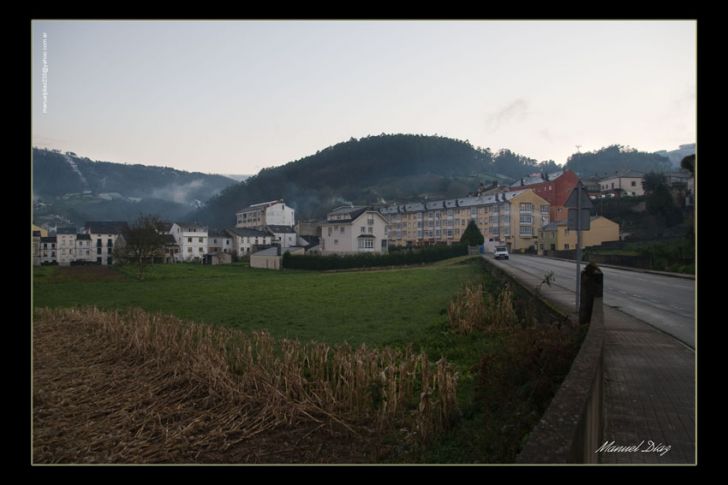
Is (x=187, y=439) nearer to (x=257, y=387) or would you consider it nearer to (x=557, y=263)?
(x=257, y=387)

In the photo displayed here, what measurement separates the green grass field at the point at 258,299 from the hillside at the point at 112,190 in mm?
1039

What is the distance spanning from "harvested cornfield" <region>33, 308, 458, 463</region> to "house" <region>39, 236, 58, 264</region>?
39.7 inches

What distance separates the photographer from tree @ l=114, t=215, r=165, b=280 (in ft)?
28.0

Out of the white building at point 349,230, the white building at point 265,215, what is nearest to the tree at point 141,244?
the white building at point 265,215

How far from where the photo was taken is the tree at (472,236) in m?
16.8

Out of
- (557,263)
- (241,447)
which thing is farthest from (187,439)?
(557,263)

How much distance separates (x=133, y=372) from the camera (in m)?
6.31

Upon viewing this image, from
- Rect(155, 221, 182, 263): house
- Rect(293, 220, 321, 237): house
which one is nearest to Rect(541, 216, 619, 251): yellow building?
Rect(293, 220, 321, 237): house

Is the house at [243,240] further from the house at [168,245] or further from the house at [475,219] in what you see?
the house at [475,219]

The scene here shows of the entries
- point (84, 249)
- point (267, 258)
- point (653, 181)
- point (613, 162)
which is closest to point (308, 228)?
point (267, 258)

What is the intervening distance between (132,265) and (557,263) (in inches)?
417

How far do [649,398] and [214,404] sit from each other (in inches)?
192
